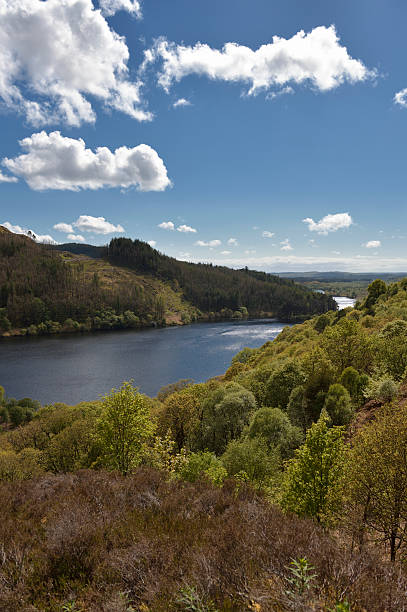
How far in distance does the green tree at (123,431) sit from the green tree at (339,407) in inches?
656

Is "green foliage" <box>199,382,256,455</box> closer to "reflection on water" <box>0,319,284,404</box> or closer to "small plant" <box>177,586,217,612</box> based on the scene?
"small plant" <box>177,586,217,612</box>

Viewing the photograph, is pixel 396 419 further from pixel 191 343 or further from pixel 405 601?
pixel 191 343

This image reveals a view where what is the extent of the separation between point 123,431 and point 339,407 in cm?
1943

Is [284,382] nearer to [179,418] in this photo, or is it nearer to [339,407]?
[339,407]

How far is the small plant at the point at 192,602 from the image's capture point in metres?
5.75

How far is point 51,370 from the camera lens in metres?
92.8

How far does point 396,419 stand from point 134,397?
1957 centimetres

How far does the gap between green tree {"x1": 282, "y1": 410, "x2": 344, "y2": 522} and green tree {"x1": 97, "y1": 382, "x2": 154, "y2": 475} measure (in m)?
12.9

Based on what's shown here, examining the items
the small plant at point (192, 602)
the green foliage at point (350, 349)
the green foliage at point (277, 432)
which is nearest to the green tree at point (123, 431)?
the green foliage at point (277, 432)

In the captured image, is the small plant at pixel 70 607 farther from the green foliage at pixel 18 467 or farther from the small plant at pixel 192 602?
the green foliage at pixel 18 467

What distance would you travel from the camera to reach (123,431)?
76.9ft

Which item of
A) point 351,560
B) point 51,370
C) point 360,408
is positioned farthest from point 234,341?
point 351,560

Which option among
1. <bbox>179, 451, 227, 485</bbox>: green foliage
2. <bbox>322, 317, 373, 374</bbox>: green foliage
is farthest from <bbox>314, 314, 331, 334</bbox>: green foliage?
<bbox>179, 451, 227, 485</bbox>: green foliage

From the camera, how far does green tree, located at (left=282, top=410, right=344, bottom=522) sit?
14.2 meters
